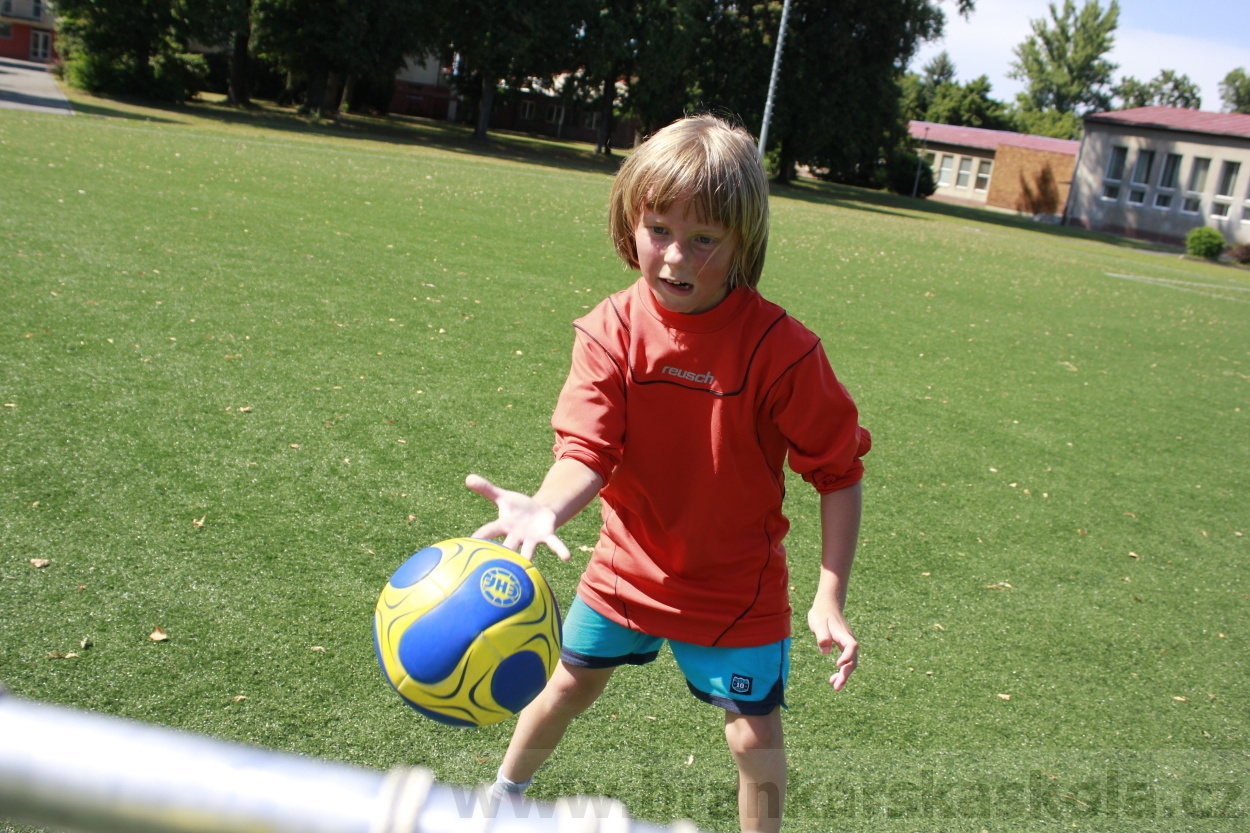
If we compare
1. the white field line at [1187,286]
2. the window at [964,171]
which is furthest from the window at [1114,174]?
the white field line at [1187,286]

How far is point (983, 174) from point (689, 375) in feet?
237

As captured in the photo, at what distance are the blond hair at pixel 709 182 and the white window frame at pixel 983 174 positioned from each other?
233 feet

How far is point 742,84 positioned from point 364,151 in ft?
67.6

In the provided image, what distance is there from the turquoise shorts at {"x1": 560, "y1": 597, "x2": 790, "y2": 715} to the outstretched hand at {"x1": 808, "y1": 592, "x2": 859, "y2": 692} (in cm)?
23

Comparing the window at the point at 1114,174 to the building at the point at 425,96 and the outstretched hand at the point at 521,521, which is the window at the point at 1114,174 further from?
the outstretched hand at the point at 521,521

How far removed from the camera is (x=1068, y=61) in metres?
101

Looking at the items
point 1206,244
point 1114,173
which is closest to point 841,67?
point 1206,244

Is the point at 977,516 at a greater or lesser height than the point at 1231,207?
lesser

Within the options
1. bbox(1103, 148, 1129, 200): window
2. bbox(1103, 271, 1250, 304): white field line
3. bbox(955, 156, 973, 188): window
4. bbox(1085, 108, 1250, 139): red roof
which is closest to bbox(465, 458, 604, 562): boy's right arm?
bbox(1103, 271, 1250, 304): white field line

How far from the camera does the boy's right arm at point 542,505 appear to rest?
2162 millimetres

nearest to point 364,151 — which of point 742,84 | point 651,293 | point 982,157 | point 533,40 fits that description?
point 533,40

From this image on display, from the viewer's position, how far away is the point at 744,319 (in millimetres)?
2711

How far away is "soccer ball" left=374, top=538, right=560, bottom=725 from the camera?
7.35ft

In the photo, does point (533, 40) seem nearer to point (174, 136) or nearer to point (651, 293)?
point (174, 136)
